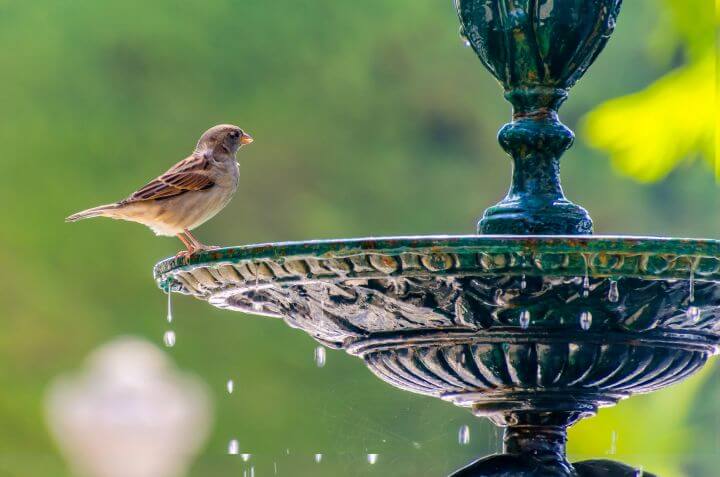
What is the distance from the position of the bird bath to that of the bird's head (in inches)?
69.6

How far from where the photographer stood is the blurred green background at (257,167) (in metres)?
8.88

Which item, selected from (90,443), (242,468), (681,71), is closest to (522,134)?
(681,71)

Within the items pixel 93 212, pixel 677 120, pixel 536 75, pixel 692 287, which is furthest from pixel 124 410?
pixel 692 287

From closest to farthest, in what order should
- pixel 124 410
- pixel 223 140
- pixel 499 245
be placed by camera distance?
pixel 499 245, pixel 223 140, pixel 124 410

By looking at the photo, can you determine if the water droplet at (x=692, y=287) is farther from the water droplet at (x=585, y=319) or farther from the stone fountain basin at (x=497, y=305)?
the water droplet at (x=585, y=319)

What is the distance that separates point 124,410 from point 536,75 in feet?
21.4

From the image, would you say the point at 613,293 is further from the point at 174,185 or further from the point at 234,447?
the point at 234,447

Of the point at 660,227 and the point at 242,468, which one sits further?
the point at 660,227

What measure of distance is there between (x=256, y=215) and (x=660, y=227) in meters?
2.82

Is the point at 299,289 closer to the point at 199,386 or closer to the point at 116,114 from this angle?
the point at 199,386

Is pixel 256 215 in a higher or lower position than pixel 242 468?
higher

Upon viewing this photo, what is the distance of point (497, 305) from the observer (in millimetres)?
2510

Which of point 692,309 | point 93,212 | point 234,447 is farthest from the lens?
point 234,447

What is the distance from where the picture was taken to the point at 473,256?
2.29m
